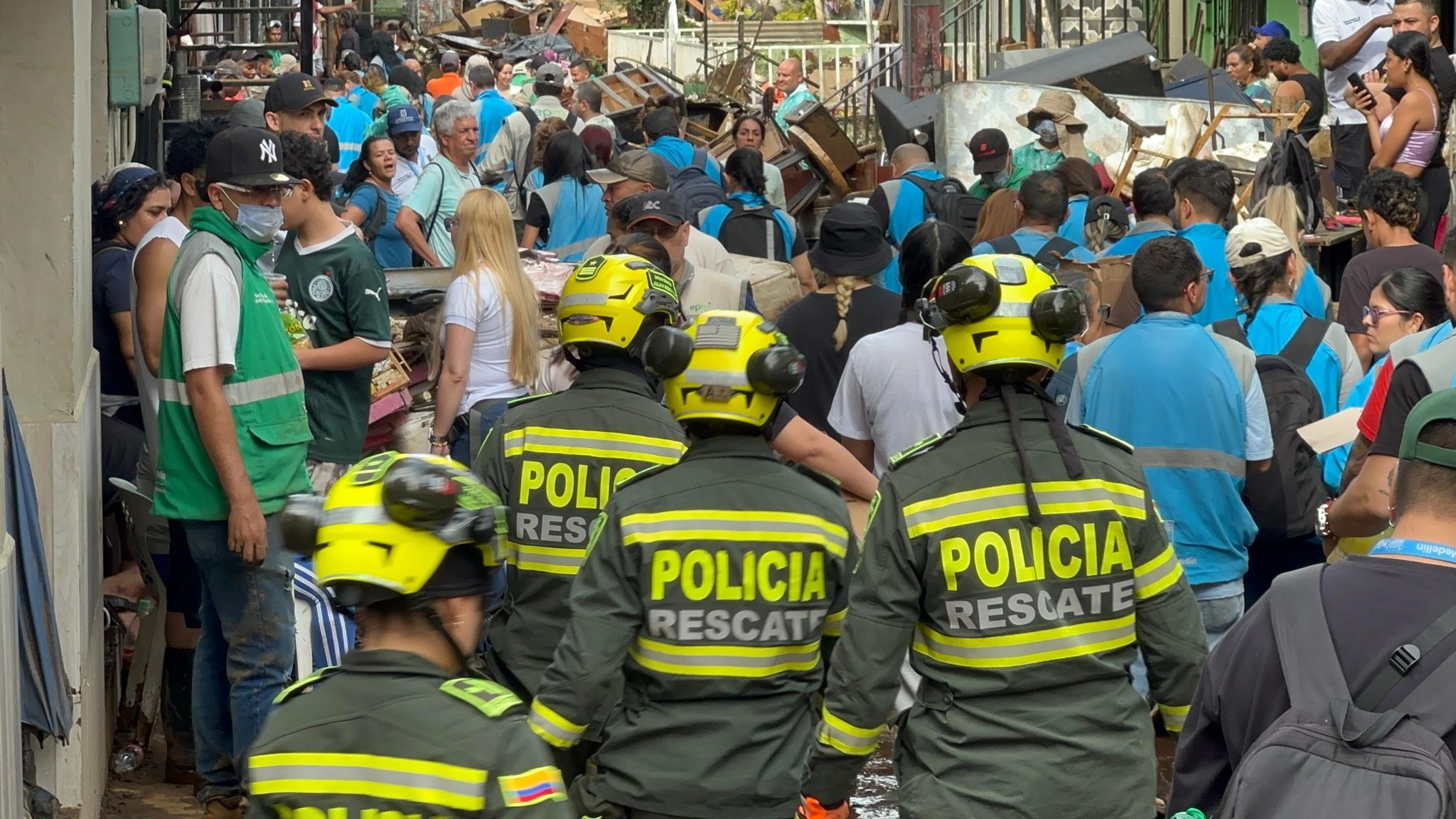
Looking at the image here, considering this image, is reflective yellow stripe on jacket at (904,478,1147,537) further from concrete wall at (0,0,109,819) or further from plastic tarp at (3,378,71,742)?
concrete wall at (0,0,109,819)

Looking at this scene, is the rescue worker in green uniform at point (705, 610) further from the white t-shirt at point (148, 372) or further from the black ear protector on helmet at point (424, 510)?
the white t-shirt at point (148, 372)

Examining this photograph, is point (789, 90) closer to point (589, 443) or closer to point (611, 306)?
point (611, 306)

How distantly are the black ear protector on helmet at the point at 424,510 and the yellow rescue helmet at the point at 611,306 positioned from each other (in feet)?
6.07

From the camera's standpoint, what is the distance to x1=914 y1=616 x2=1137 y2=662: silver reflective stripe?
142 inches

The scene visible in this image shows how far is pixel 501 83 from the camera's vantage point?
853 inches

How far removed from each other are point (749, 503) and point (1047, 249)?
4.27 m

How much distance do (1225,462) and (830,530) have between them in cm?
219

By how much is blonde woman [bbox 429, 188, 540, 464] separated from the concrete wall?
143 centimetres

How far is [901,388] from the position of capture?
569 cm

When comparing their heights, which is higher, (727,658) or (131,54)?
(131,54)

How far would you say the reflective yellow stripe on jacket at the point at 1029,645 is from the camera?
3.61 meters

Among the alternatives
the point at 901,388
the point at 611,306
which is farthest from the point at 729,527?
the point at 901,388

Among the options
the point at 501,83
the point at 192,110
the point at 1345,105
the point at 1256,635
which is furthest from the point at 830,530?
the point at 501,83

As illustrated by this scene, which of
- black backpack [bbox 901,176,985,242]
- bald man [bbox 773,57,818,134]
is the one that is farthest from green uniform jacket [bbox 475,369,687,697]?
bald man [bbox 773,57,818,134]
